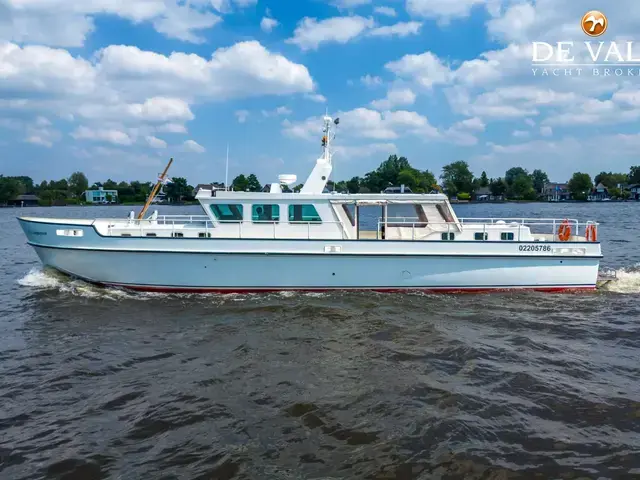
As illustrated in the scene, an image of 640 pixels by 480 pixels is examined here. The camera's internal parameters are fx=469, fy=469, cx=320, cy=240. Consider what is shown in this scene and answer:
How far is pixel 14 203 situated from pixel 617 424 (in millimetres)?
132730

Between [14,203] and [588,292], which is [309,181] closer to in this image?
[588,292]

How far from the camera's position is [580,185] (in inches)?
4508

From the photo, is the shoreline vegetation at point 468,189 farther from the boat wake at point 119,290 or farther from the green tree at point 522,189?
the boat wake at point 119,290

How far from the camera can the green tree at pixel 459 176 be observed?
4422 inches

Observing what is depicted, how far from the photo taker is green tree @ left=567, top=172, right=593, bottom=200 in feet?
374

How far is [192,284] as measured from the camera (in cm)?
1252

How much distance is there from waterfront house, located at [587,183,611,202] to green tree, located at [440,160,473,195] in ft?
104

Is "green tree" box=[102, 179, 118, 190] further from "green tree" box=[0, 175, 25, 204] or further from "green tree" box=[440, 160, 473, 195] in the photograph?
"green tree" box=[440, 160, 473, 195]

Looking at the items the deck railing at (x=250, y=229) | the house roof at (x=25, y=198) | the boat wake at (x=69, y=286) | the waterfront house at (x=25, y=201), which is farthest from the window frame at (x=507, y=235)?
the house roof at (x=25, y=198)

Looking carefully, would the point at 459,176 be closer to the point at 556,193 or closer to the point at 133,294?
the point at 556,193

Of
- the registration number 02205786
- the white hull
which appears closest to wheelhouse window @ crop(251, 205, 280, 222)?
the white hull

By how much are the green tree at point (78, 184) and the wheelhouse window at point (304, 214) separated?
131770 mm

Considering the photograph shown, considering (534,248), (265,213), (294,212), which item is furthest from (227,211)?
(534,248)

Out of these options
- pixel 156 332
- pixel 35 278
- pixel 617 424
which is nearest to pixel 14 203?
pixel 35 278
